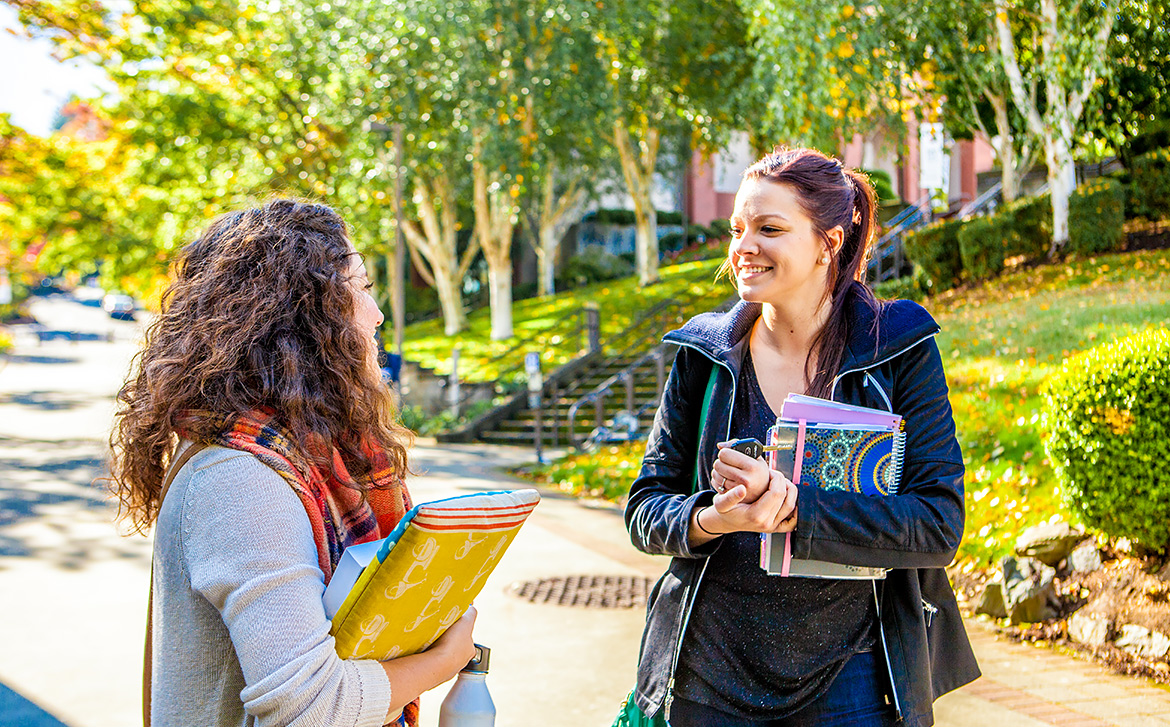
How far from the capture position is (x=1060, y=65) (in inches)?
463

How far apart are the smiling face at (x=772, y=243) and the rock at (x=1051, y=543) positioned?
166 inches

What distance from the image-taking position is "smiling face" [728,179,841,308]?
2195 mm

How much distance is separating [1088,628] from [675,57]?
56.5 feet

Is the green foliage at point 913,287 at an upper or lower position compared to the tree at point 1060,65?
lower

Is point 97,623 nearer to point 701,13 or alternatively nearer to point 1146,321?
point 1146,321

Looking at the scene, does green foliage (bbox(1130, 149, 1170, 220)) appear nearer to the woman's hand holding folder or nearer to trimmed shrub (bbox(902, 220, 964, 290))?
trimmed shrub (bbox(902, 220, 964, 290))

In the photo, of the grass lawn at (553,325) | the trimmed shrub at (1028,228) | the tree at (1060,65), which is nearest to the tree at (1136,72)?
the tree at (1060,65)

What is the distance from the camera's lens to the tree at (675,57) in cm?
1886

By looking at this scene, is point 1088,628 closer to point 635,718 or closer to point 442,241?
point 635,718

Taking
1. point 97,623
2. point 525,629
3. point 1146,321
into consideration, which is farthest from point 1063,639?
point 97,623

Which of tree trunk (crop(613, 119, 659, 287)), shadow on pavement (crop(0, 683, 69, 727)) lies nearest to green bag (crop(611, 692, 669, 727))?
shadow on pavement (crop(0, 683, 69, 727))

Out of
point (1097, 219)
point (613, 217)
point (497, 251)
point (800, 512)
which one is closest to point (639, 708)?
point (800, 512)

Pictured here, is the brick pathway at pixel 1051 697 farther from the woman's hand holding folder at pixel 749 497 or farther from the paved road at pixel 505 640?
the woman's hand holding folder at pixel 749 497

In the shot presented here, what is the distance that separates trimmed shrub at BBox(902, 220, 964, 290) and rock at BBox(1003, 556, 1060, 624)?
10437 mm
